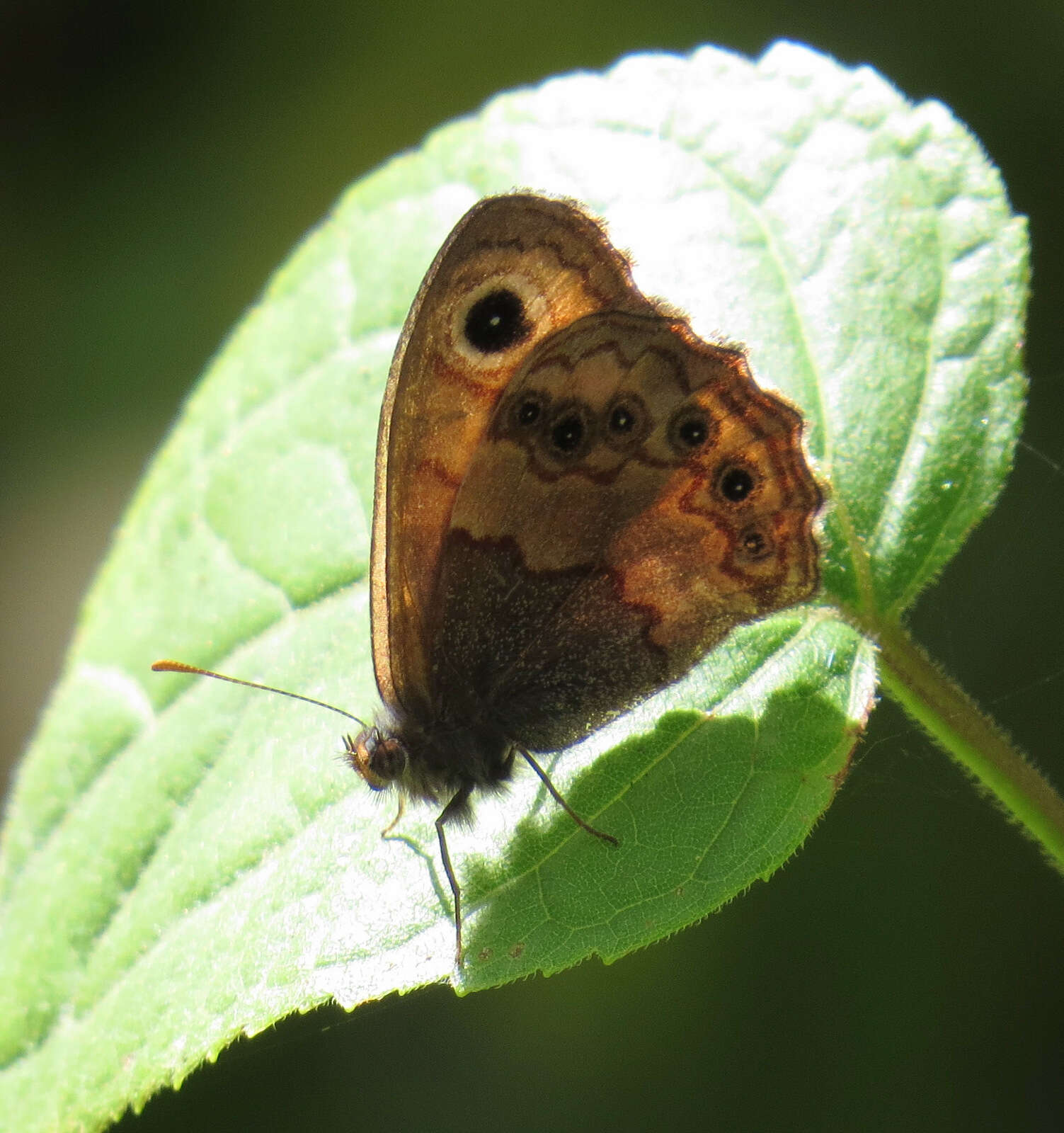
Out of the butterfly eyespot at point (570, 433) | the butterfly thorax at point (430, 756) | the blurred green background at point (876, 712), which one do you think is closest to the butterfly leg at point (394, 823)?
the butterfly thorax at point (430, 756)

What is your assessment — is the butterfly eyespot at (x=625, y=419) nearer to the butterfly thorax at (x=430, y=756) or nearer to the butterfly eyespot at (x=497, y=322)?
the butterfly eyespot at (x=497, y=322)

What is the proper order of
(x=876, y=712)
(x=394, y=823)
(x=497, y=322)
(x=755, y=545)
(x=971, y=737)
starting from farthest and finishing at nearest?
(x=876, y=712), (x=394, y=823), (x=755, y=545), (x=497, y=322), (x=971, y=737)

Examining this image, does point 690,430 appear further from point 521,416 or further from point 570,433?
point 521,416

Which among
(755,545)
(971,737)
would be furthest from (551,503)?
(971,737)

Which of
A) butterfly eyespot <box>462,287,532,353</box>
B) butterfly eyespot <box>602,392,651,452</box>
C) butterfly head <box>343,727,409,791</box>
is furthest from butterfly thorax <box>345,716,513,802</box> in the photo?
butterfly eyespot <box>462,287,532,353</box>

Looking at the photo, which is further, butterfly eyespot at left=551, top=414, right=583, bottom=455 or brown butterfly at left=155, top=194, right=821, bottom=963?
butterfly eyespot at left=551, top=414, right=583, bottom=455

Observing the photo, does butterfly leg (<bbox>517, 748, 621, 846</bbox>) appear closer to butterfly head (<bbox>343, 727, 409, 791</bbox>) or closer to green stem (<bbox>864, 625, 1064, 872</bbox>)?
butterfly head (<bbox>343, 727, 409, 791</bbox>)

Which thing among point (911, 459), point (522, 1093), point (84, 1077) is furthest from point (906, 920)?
point (84, 1077)
